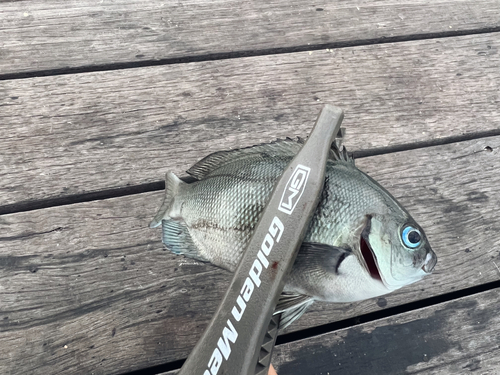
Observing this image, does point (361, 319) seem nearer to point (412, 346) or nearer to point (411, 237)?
point (412, 346)

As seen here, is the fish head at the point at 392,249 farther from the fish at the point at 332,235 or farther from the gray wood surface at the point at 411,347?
the gray wood surface at the point at 411,347

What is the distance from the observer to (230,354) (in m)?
0.63

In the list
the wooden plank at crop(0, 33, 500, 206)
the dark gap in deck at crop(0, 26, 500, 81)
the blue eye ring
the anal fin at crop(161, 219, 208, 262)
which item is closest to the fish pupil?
the blue eye ring

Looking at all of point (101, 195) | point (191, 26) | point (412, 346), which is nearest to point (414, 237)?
point (412, 346)

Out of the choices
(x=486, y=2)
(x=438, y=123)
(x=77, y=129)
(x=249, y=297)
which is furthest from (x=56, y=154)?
(x=486, y=2)

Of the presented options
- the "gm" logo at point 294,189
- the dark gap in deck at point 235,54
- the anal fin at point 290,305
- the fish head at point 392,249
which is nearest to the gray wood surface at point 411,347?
the anal fin at point 290,305

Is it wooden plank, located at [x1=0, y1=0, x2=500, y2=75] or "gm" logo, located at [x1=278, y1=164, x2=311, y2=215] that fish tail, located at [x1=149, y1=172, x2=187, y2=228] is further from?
wooden plank, located at [x1=0, y1=0, x2=500, y2=75]

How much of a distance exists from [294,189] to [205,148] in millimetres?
563

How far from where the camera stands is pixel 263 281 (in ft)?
2.19

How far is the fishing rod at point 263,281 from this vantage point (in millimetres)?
632

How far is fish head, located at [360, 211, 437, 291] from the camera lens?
2.45ft

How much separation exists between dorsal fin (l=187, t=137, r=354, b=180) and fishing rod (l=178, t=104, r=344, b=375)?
96mm

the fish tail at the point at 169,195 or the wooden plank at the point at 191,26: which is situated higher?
the wooden plank at the point at 191,26

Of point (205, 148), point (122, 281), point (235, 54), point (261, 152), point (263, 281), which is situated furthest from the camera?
point (235, 54)
